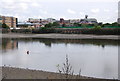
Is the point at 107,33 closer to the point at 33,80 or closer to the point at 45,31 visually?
the point at 45,31

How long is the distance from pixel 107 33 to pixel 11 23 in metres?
56.2

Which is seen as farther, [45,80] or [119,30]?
[119,30]

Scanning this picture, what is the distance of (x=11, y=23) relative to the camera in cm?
9831

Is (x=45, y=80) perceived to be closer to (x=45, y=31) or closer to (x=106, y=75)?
(x=106, y=75)

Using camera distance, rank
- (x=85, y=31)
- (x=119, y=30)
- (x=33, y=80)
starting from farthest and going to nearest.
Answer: (x=85, y=31)
(x=119, y=30)
(x=33, y=80)

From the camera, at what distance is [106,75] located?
11242 mm

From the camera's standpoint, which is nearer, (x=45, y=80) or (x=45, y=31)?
(x=45, y=80)

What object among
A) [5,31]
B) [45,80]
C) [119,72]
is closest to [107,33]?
[5,31]

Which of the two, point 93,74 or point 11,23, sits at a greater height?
point 11,23

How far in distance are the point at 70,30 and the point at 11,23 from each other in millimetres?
40575

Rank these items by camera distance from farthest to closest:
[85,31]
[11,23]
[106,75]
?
[11,23] < [85,31] < [106,75]

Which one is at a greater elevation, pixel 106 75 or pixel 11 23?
pixel 11 23

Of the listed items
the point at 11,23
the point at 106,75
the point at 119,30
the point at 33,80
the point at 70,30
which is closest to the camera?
the point at 33,80

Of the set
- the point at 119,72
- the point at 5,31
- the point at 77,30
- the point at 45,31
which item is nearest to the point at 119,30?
the point at 77,30
